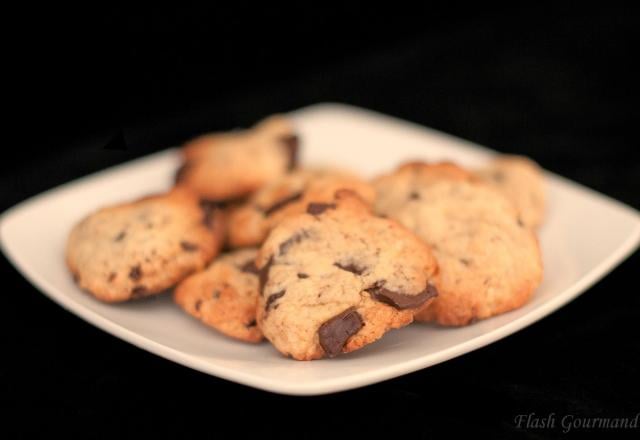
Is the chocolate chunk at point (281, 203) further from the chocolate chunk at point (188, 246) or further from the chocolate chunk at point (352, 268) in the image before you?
the chocolate chunk at point (352, 268)

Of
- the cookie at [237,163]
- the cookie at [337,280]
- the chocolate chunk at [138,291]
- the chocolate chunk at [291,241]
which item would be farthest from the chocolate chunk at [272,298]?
the cookie at [237,163]

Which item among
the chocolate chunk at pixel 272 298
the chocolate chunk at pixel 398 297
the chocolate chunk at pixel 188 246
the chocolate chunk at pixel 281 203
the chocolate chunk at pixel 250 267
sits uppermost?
the chocolate chunk at pixel 281 203

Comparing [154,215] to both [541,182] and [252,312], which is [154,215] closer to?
[252,312]

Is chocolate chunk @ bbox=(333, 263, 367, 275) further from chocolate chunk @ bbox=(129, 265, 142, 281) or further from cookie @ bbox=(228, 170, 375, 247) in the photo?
chocolate chunk @ bbox=(129, 265, 142, 281)

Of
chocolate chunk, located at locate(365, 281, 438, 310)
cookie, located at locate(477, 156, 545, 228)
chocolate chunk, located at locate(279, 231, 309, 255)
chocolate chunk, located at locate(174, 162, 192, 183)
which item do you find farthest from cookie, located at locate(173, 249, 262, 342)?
cookie, located at locate(477, 156, 545, 228)

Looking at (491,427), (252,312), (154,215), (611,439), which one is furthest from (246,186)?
(611,439)

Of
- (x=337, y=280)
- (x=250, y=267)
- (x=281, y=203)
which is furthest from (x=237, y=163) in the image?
(x=337, y=280)
